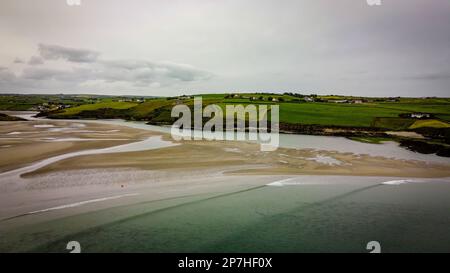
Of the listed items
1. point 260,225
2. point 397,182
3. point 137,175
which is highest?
point 137,175

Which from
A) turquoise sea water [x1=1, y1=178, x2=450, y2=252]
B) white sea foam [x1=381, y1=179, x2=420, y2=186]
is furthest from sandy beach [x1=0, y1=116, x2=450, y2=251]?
white sea foam [x1=381, y1=179, x2=420, y2=186]

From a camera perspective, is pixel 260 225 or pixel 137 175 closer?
pixel 260 225

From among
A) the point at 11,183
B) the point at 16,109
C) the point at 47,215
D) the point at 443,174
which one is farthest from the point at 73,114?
the point at 443,174

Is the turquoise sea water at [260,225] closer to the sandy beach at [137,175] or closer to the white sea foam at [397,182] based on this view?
the sandy beach at [137,175]

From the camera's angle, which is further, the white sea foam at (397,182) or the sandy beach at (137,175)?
the white sea foam at (397,182)

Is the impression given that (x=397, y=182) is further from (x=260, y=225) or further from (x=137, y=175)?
(x=137, y=175)

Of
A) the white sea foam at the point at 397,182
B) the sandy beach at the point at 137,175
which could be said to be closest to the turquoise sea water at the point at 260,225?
the sandy beach at the point at 137,175

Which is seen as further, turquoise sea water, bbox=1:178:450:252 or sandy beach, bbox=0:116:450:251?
sandy beach, bbox=0:116:450:251

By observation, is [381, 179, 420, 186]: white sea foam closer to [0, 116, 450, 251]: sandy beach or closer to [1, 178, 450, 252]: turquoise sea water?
[0, 116, 450, 251]: sandy beach

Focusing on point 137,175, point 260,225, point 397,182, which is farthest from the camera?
point 137,175

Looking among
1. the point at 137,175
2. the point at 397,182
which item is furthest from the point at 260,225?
the point at 397,182

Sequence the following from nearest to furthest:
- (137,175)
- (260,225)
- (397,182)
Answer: (260,225)
(397,182)
(137,175)

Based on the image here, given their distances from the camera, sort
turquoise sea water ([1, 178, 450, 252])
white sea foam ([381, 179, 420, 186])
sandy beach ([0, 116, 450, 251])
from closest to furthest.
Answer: turquoise sea water ([1, 178, 450, 252])
sandy beach ([0, 116, 450, 251])
white sea foam ([381, 179, 420, 186])
